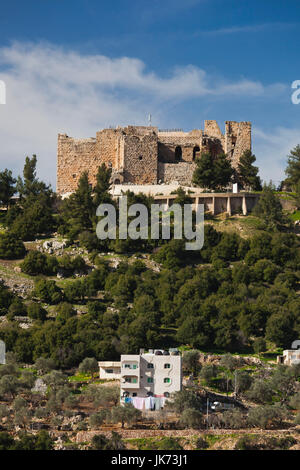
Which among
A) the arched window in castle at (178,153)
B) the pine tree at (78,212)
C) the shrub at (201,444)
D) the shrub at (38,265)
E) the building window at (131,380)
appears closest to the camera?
the shrub at (201,444)

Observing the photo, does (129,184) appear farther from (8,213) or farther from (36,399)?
(36,399)

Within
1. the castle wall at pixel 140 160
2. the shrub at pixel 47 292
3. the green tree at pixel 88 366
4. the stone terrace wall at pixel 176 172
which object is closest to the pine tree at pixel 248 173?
the stone terrace wall at pixel 176 172

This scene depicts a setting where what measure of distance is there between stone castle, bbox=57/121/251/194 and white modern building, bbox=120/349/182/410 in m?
28.9

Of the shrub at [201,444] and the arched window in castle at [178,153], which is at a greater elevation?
the arched window in castle at [178,153]

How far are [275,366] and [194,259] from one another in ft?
47.7

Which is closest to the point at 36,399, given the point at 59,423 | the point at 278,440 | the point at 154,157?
the point at 59,423

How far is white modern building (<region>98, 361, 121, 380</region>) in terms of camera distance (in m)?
52.1

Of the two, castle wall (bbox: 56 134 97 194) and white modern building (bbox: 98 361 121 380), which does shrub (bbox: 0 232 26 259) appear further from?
white modern building (bbox: 98 361 121 380)

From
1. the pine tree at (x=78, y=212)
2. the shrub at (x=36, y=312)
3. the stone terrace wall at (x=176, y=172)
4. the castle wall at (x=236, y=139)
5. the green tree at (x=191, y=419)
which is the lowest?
the green tree at (x=191, y=419)

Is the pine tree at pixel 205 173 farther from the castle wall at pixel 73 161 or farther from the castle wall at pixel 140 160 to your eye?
the castle wall at pixel 73 161

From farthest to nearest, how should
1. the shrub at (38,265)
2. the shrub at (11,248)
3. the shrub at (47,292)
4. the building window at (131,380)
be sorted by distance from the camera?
the shrub at (11,248), the shrub at (38,265), the shrub at (47,292), the building window at (131,380)

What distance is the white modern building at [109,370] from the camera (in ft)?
171

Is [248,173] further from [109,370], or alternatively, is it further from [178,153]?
[109,370]

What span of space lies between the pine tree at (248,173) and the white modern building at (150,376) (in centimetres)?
2873
